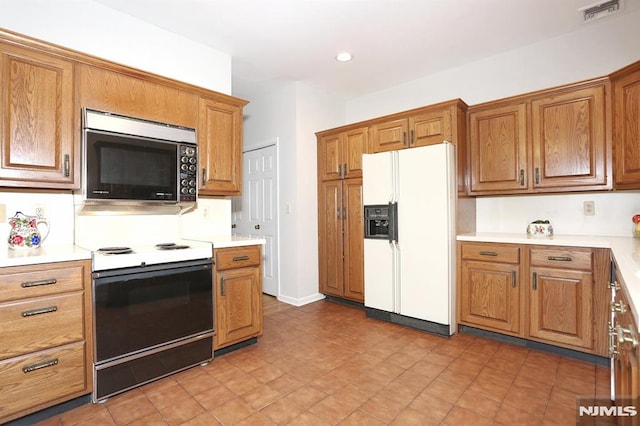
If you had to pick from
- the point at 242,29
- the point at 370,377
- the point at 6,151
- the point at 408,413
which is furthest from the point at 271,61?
the point at 408,413

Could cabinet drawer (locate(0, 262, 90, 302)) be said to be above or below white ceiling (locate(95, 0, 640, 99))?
below

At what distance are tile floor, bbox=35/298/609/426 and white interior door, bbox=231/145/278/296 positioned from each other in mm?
1543

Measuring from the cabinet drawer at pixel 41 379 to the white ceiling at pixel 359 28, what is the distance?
93.9 inches

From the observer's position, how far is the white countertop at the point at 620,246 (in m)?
1.03

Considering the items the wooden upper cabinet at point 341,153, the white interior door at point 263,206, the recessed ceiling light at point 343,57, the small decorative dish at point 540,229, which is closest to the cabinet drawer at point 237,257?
the white interior door at point 263,206

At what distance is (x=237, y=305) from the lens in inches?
103

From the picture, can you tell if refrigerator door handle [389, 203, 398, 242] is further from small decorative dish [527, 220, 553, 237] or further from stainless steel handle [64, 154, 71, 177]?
stainless steel handle [64, 154, 71, 177]

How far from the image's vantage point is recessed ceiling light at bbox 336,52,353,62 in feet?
10.6

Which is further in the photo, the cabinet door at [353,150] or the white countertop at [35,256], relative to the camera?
the cabinet door at [353,150]

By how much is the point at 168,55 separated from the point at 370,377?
3017mm

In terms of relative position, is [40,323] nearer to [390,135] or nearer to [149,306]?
[149,306]

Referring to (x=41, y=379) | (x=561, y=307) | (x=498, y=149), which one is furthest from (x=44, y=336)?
(x=498, y=149)

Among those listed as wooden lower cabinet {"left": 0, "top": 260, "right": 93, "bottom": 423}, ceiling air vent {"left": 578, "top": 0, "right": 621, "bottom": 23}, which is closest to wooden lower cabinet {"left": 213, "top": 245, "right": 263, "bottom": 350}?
wooden lower cabinet {"left": 0, "top": 260, "right": 93, "bottom": 423}

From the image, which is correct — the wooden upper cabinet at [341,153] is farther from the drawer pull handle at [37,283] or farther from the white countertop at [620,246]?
the drawer pull handle at [37,283]
